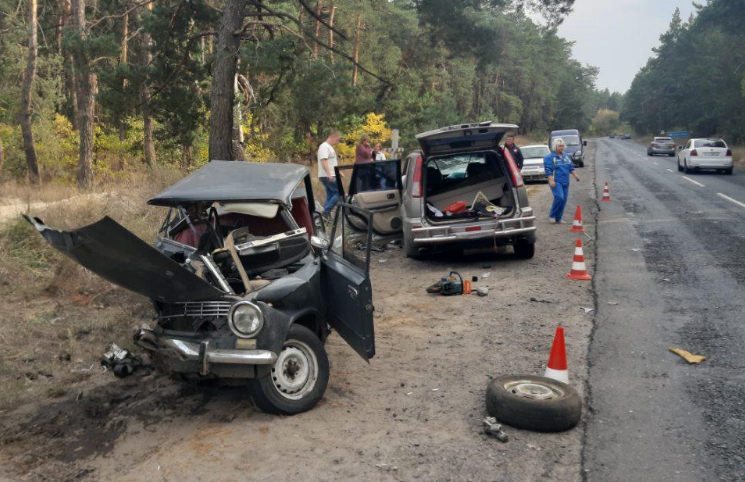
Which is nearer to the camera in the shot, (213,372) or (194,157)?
(213,372)

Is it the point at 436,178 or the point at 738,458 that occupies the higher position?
the point at 436,178

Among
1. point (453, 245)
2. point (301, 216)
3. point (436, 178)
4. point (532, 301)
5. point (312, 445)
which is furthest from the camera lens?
point (436, 178)

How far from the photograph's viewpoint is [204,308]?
4.88 meters

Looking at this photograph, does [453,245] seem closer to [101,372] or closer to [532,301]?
[532,301]

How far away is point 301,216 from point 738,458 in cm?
413

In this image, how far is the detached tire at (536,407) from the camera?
4594mm

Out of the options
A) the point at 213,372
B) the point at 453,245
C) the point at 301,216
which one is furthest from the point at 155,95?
the point at 213,372

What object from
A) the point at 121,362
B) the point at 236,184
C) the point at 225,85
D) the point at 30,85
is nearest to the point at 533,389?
the point at 236,184

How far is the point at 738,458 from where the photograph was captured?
13.5 feet

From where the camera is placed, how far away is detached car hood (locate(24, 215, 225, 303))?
4.10 meters

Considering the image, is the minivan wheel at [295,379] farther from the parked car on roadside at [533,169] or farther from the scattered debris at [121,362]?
the parked car on roadside at [533,169]

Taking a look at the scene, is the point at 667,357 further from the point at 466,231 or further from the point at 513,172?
the point at 513,172

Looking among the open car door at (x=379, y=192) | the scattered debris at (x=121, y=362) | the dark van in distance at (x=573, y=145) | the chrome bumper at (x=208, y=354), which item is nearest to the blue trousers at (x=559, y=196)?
the open car door at (x=379, y=192)

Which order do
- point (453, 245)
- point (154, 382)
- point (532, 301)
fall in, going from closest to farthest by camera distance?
point (154, 382) < point (532, 301) < point (453, 245)
